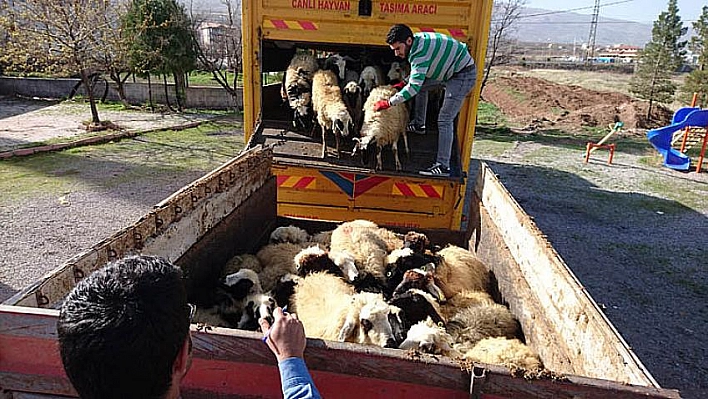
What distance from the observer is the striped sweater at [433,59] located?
5293 mm

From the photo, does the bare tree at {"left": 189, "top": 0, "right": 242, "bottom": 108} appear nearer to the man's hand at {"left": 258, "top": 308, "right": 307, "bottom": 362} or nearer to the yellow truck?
the yellow truck

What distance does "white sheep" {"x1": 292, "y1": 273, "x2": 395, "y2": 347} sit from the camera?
315 cm

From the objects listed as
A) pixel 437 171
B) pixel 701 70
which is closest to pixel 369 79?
pixel 437 171

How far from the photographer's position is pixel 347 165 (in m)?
5.62

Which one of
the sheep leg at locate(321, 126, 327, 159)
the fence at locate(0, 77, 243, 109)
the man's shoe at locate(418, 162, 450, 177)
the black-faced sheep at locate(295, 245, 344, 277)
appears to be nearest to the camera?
the black-faced sheep at locate(295, 245, 344, 277)

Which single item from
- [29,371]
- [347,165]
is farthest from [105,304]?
[347,165]

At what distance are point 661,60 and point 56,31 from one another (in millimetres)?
26529

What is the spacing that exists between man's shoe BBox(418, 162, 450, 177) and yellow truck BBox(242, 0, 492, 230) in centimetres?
7

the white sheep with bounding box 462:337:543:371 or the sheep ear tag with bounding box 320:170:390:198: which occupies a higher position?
the sheep ear tag with bounding box 320:170:390:198

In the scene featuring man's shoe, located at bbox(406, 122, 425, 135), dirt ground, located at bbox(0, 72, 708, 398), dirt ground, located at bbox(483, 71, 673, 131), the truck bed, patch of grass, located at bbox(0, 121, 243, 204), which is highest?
man's shoe, located at bbox(406, 122, 425, 135)

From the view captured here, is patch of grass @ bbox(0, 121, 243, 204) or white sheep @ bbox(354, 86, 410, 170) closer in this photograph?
white sheep @ bbox(354, 86, 410, 170)

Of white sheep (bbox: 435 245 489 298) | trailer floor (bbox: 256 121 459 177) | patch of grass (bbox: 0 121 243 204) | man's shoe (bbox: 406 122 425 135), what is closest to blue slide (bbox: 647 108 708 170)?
man's shoe (bbox: 406 122 425 135)

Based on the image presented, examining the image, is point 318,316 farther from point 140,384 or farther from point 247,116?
point 247,116

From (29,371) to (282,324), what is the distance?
117cm
